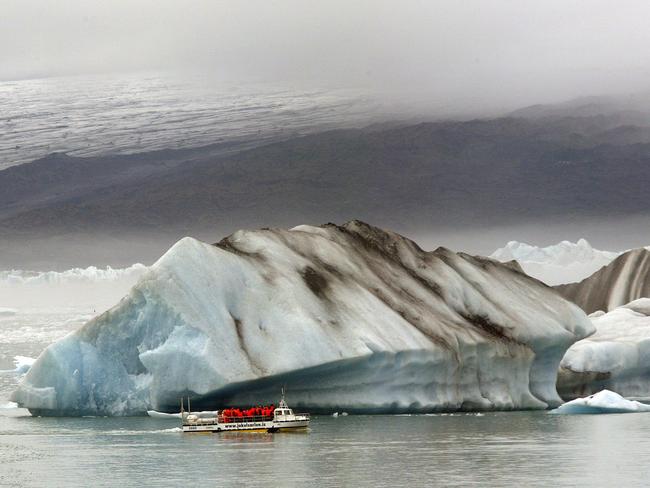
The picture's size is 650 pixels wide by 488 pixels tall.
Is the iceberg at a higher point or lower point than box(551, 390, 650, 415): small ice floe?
higher

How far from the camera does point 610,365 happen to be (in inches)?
2689

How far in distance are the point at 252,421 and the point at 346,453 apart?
922cm

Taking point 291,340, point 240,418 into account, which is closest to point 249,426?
point 240,418

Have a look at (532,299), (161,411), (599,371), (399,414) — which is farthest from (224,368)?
(599,371)

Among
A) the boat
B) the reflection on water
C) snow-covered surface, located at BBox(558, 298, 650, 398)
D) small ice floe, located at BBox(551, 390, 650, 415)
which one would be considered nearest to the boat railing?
the boat

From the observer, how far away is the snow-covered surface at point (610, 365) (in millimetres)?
68188

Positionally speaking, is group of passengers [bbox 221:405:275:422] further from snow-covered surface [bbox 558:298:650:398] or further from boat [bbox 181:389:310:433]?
snow-covered surface [bbox 558:298:650:398]

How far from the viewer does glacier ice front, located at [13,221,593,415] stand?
Answer: 4734 cm

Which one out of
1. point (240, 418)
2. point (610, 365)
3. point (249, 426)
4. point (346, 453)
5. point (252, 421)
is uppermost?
point (610, 365)

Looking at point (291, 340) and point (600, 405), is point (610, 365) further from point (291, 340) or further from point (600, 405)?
point (291, 340)

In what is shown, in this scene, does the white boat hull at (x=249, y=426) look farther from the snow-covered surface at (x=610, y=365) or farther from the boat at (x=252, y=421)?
the snow-covered surface at (x=610, y=365)

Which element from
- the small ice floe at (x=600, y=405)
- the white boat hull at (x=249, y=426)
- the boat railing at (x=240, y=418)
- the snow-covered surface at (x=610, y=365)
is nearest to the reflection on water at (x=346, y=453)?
the white boat hull at (x=249, y=426)

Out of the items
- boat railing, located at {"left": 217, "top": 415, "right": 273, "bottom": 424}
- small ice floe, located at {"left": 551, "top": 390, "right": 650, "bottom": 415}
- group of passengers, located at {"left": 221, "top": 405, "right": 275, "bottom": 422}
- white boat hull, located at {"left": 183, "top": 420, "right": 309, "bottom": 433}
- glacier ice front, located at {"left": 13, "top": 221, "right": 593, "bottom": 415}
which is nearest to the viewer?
white boat hull, located at {"left": 183, "top": 420, "right": 309, "bottom": 433}

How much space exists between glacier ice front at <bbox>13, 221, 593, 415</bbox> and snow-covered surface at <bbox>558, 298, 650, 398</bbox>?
11.9 metres
